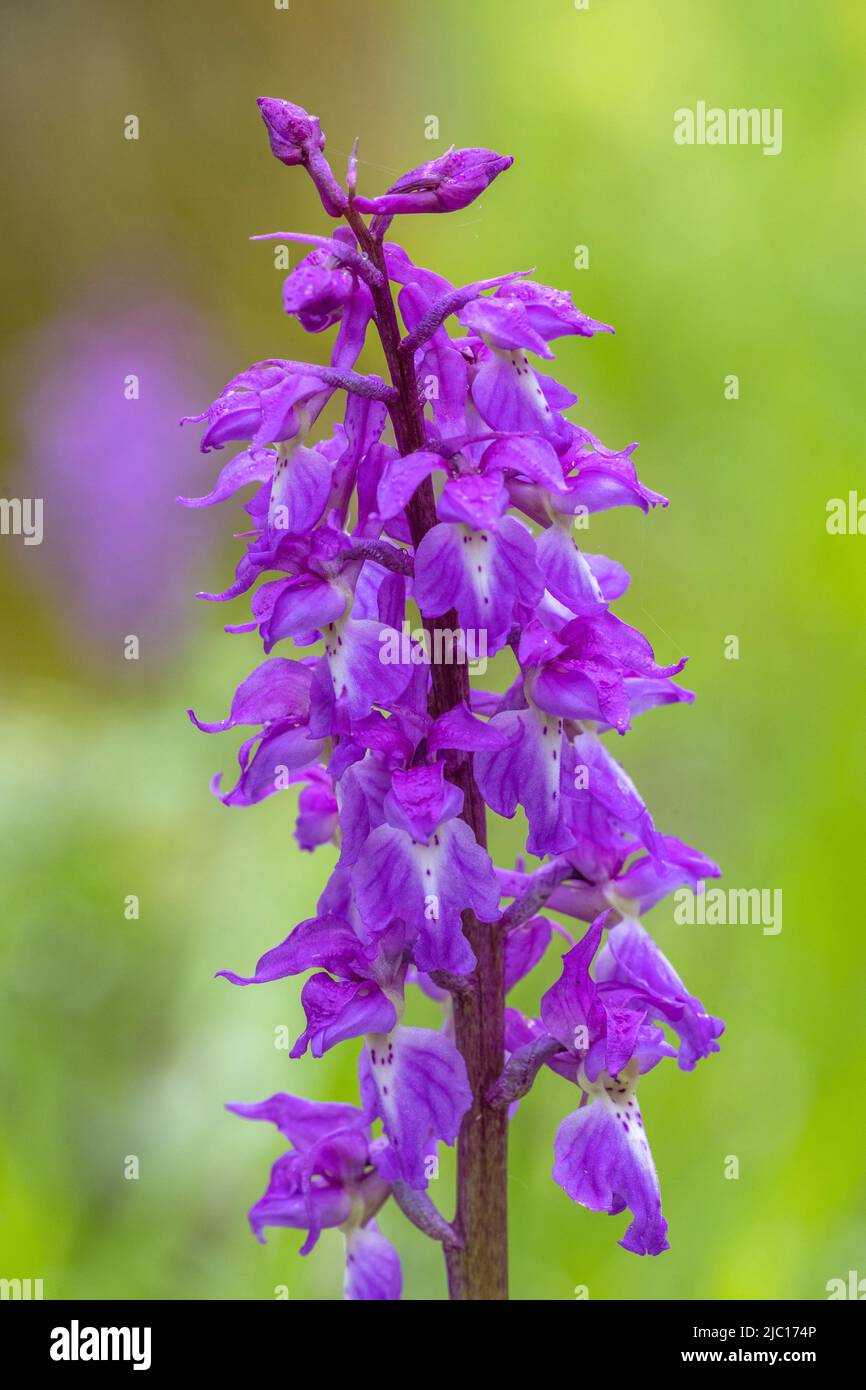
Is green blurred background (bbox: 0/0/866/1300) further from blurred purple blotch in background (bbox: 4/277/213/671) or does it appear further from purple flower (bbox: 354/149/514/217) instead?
purple flower (bbox: 354/149/514/217)

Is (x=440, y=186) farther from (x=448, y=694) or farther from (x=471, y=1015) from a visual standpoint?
(x=471, y=1015)


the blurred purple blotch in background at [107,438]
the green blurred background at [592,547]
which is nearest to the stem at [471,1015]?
the green blurred background at [592,547]

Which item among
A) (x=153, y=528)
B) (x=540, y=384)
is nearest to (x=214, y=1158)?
(x=540, y=384)

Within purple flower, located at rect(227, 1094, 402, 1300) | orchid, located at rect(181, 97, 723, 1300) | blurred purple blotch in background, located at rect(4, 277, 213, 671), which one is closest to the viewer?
orchid, located at rect(181, 97, 723, 1300)

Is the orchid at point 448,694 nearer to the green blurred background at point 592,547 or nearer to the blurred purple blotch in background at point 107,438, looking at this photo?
the green blurred background at point 592,547

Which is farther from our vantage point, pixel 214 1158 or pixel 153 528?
pixel 153 528

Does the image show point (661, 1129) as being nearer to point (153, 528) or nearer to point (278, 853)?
point (278, 853)

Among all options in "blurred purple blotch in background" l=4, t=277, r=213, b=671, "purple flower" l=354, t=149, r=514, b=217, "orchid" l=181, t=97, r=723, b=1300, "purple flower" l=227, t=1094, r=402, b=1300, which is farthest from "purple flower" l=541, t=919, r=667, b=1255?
"blurred purple blotch in background" l=4, t=277, r=213, b=671
